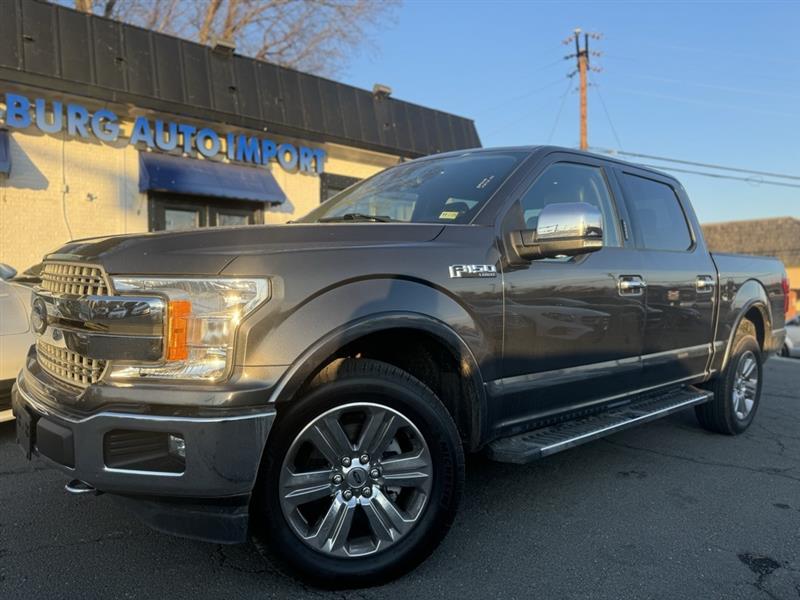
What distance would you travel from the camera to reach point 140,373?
7.08ft

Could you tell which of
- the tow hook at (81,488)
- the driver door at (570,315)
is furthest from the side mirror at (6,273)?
the driver door at (570,315)

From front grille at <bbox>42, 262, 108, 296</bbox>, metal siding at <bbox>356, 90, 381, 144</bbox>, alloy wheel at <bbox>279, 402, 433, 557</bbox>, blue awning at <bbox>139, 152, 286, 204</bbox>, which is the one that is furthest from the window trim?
metal siding at <bbox>356, 90, 381, 144</bbox>

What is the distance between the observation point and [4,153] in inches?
345

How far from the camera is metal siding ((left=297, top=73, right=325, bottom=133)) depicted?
38.7 ft

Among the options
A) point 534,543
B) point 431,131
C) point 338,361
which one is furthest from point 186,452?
point 431,131

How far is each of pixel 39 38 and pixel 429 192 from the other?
323 inches

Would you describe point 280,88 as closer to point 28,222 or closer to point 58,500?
point 28,222

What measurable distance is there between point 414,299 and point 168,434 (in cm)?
109

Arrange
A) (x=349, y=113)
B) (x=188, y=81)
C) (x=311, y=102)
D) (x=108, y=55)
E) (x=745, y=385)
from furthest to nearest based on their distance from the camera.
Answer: (x=349, y=113) → (x=311, y=102) → (x=188, y=81) → (x=108, y=55) → (x=745, y=385)

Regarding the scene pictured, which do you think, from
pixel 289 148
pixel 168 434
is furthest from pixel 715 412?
pixel 289 148

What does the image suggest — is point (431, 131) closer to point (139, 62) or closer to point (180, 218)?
point (180, 218)

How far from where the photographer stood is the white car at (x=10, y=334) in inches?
164

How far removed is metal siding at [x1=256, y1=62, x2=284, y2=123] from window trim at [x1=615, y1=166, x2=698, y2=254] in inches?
322

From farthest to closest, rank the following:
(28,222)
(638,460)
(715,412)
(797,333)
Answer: (797,333) < (28,222) < (715,412) < (638,460)
